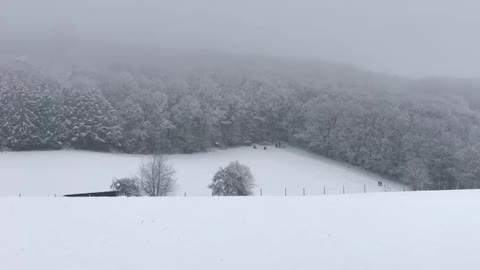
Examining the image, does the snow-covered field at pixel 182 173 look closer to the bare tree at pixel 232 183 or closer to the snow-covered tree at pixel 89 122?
the snow-covered tree at pixel 89 122

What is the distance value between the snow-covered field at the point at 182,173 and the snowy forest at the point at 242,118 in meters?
4.89

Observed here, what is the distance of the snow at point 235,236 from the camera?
42.8 ft

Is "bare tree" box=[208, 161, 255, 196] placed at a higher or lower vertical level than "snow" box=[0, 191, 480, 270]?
higher

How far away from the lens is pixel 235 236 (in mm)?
15695

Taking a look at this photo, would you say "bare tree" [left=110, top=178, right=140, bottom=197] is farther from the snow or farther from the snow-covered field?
the snow

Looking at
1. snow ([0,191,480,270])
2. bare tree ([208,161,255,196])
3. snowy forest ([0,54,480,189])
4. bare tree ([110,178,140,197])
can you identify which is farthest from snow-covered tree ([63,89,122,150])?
snow ([0,191,480,270])

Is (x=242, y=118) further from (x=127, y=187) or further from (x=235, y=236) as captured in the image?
(x=235, y=236)

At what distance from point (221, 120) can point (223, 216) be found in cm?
8879

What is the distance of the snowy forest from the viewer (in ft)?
277

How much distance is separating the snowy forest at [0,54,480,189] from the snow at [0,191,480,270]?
58.7m

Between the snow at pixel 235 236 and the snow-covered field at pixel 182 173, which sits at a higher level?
the snow-covered field at pixel 182 173

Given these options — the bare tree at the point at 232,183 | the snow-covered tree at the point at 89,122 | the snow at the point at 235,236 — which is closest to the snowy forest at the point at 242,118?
the snow-covered tree at the point at 89,122

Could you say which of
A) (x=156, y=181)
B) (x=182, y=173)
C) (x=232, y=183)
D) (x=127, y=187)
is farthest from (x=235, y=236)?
(x=182, y=173)

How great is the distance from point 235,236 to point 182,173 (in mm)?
61749
